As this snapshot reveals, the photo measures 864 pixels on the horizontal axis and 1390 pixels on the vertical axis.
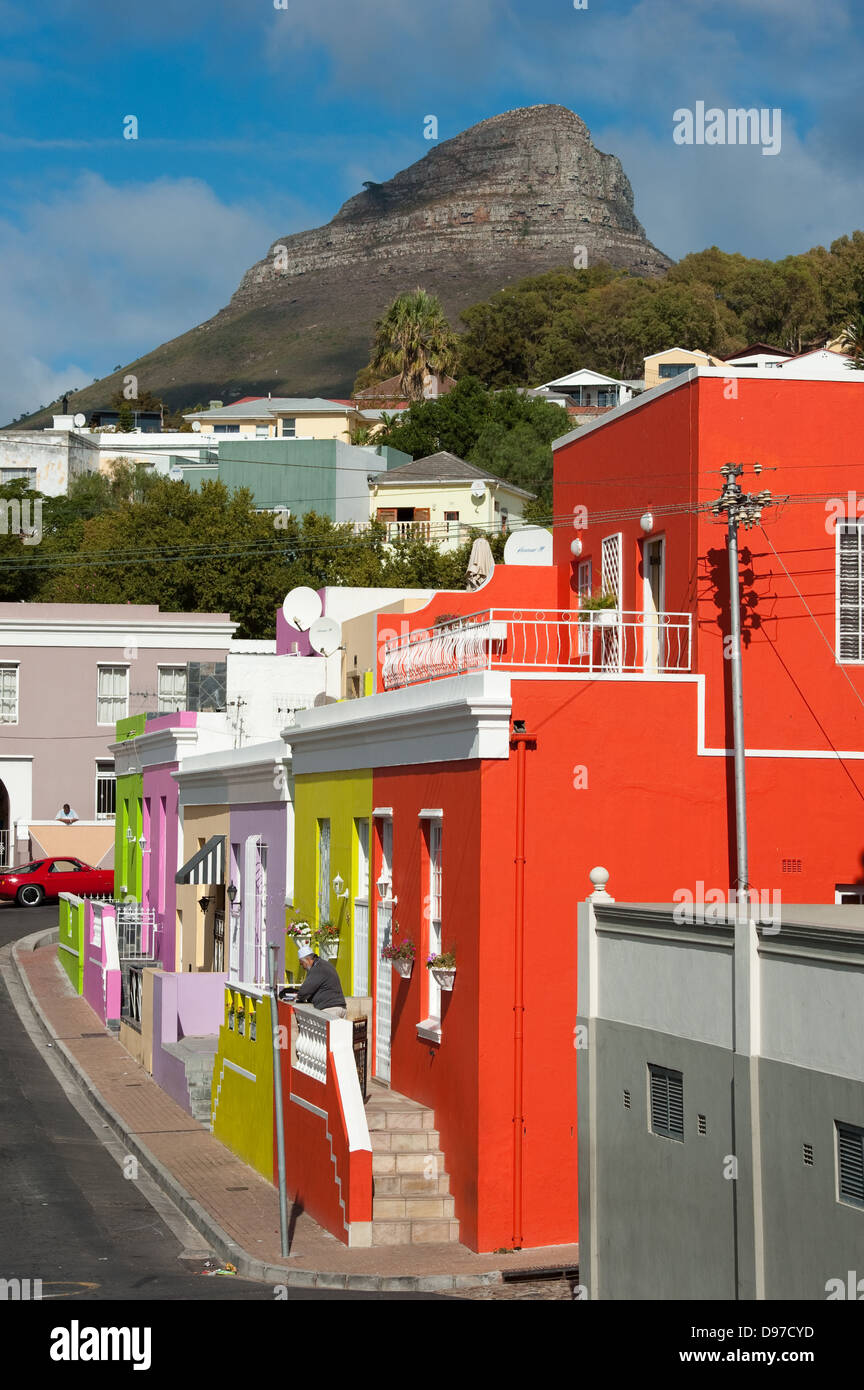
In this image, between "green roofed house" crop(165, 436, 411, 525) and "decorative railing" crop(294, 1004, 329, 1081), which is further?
"green roofed house" crop(165, 436, 411, 525)

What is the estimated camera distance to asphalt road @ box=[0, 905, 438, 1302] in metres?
13.4

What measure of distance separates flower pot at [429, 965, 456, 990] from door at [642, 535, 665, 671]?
372 centimetres

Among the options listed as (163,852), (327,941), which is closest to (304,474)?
(163,852)

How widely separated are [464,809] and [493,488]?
53.4 m

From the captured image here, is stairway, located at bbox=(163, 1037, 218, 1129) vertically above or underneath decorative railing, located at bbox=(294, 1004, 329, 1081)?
underneath

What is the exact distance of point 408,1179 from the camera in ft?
49.9

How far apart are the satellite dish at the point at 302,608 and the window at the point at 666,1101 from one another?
56.1 feet

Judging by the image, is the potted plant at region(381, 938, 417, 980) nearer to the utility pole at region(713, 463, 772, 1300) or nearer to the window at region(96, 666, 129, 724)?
the utility pole at region(713, 463, 772, 1300)

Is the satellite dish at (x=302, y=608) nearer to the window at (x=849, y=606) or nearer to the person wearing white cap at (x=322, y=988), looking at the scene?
the person wearing white cap at (x=322, y=988)

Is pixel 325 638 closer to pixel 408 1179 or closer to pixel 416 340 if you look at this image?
pixel 408 1179

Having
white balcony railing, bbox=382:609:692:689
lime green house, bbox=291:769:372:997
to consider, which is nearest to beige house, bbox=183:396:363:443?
lime green house, bbox=291:769:372:997
